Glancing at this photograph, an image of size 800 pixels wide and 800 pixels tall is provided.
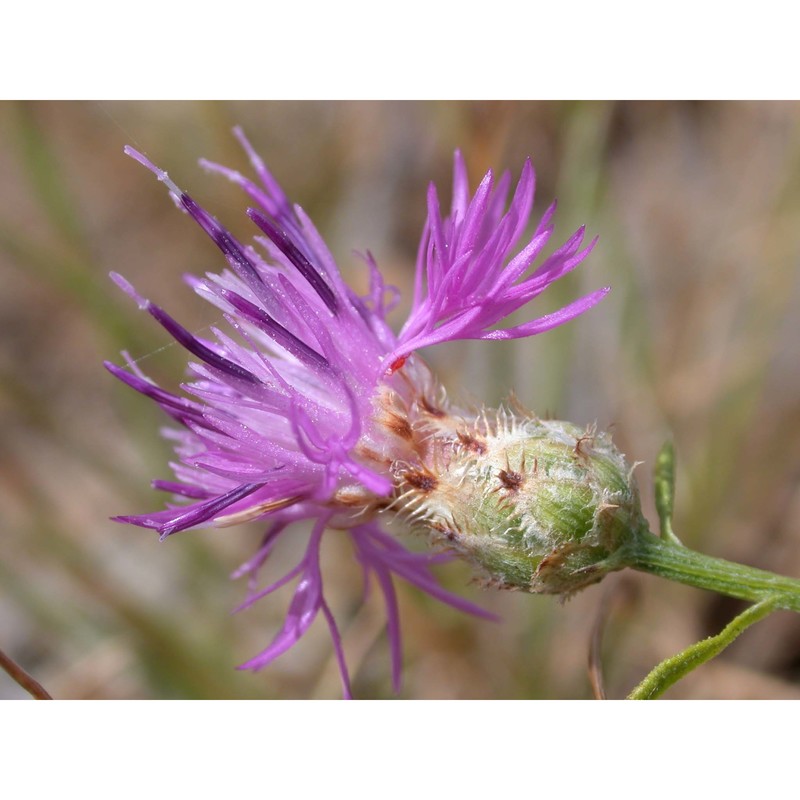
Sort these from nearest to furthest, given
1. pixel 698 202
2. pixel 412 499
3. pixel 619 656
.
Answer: pixel 412 499 < pixel 619 656 < pixel 698 202

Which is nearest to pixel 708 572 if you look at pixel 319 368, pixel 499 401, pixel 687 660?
pixel 687 660

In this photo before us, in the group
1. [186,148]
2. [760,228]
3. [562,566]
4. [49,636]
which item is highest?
[186,148]

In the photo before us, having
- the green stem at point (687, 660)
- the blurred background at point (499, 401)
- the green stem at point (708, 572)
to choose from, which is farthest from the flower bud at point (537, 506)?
the blurred background at point (499, 401)

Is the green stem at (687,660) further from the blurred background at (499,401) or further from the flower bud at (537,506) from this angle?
the blurred background at (499,401)

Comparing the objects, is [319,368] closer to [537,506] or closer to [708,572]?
[537,506]
